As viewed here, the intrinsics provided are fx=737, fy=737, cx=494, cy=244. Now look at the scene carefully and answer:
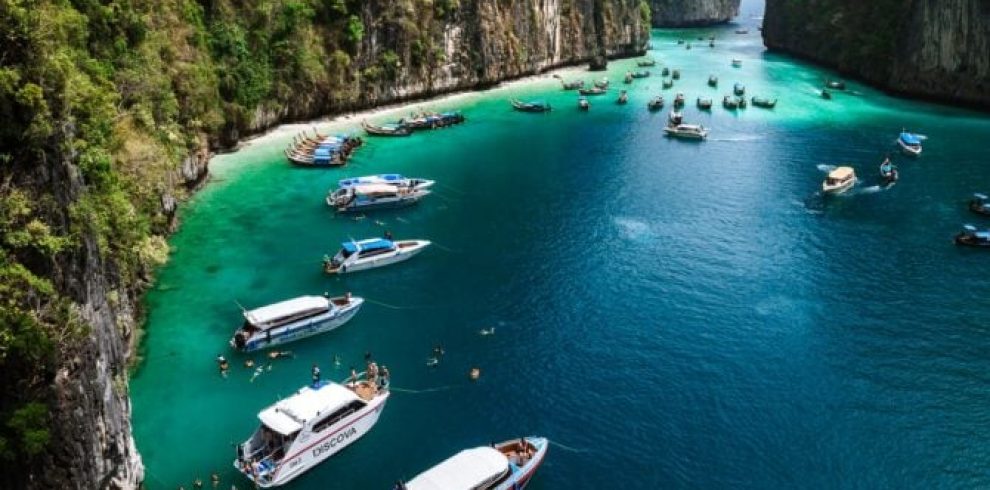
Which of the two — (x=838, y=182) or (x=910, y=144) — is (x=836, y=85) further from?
(x=838, y=182)

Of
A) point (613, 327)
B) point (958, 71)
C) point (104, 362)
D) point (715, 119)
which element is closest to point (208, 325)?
point (104, 362)

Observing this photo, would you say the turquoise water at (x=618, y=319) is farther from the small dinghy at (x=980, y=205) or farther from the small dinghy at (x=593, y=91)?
the small dinghy at (x=593, y=91)

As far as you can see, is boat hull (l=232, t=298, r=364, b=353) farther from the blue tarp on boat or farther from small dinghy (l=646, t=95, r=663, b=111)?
small dinghy (l=646, t=95, r=663, b=111)

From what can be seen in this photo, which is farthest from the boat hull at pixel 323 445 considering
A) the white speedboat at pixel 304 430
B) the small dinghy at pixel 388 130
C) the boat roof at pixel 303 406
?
the small dinghy at pixel 388 130

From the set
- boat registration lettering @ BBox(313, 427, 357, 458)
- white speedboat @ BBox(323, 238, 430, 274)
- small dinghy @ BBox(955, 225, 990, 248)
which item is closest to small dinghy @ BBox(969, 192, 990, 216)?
small dinghy @ BBox(955, 225, 990, 248)

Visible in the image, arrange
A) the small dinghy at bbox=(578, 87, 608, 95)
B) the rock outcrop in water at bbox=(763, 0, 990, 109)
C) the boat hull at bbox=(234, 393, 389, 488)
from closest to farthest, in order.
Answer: the boat hull at bbox=(234, 393, 389, 488) → the rock outcrop in water at bbox=(763, 0, 990, 109) → the small dinghy at bbox=(578, 87, 608, 95)

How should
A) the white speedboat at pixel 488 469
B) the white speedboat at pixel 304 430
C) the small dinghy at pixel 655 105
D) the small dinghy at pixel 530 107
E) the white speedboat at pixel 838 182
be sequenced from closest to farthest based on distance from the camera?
1. the white speedboat at pixel 488 469
2. the white speedboat at pixel 304 430
3. the white speedboat at pixel 838 182
4. the small dinghy at pixel 530 107
5. the small dinghy at pixel 655 105
